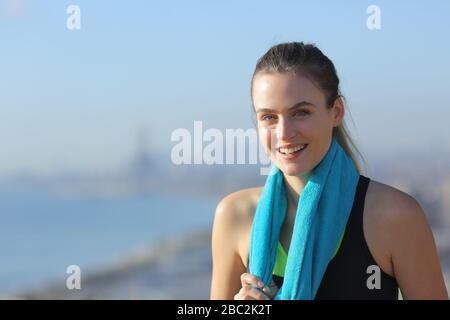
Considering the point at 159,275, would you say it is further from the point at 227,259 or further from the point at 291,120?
the point at 291,120

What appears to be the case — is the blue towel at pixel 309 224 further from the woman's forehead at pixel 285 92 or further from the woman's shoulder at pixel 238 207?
the woman's forehead at pixel 285 92

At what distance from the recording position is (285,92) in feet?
7.25

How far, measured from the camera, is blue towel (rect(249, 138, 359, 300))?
223cm

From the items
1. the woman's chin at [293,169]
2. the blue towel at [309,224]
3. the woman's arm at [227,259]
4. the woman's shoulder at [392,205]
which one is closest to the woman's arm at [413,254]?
the woman's shoulder at [392,205]

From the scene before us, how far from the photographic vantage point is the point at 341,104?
2398 millimetres

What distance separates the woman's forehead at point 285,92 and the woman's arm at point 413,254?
44 centimetres

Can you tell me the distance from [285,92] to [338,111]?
272 mm

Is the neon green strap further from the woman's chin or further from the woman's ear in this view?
the woman's ear

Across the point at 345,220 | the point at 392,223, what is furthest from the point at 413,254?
the point at 345,220

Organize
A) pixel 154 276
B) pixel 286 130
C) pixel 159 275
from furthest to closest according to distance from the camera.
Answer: pixel 154 276
pixel 159 275
pixel 286 130

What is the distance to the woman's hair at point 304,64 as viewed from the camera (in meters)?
2.27

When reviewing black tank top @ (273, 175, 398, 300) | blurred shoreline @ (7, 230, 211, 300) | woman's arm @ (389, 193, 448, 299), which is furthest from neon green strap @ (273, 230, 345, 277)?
blurred shoreline @ (7, 230, 211, 300)
